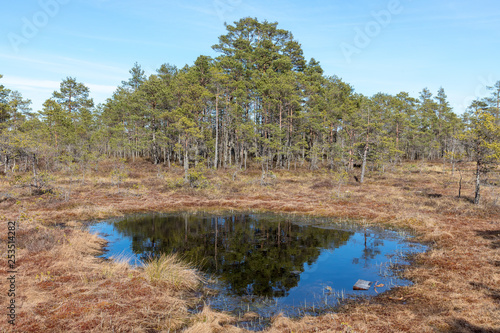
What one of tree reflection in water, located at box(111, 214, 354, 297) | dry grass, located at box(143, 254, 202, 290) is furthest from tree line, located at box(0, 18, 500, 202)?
dry grass, located at box(143, 254, 202, 290)

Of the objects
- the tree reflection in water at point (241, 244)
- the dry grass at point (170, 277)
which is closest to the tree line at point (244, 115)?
the tree reflection in water at point (241, 244)

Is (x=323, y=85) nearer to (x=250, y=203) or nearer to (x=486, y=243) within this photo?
(x=250, y=203)

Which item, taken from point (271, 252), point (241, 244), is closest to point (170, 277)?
point (271, 252)

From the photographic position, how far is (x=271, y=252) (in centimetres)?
1409

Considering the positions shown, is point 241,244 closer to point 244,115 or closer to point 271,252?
point 271,252

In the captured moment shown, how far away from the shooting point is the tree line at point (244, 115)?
41.3 meters

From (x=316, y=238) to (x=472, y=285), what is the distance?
827cm

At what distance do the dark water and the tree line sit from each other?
15320 millimetres

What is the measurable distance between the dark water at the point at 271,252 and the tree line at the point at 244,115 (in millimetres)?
15320

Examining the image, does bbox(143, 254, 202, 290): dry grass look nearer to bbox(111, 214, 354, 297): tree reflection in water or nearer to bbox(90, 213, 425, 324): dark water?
bbox(90, 213, 425, 324): dark water

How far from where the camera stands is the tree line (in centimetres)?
4128

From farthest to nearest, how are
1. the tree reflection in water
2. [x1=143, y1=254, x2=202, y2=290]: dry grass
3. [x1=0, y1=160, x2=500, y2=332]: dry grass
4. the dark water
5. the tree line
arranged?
the tree line
the tree reflection in water
[x1=143, y1=254, x2=202, y2=290]: dry grass
the dark water
[x1=0, y1=160, x2=500, y2=332]: dry grass

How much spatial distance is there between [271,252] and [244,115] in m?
41.9

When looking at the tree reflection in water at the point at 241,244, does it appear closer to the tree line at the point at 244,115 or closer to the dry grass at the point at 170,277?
the dry grass at the point at 170,277
